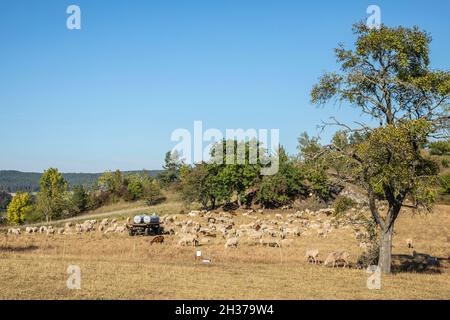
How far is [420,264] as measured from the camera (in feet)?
89.8

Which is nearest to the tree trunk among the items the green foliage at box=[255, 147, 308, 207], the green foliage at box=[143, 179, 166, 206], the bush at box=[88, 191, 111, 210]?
the green foliage at box=[255, 147, 308, 207]

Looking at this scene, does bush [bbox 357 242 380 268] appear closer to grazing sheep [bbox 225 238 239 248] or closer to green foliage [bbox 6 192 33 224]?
grazing sheep [bbox 225 238 239 248]

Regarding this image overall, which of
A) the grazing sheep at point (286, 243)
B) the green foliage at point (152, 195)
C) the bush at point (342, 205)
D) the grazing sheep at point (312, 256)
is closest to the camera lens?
the bush at point (342, 205)

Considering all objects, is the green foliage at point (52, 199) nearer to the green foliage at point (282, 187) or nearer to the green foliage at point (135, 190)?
the green foliage at point (135, 190)

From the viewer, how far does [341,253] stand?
2666 centimetres

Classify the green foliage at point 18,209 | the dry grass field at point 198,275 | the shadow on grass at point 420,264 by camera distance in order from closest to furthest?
the dry grass field at point 198,275
the shadow on grass at point 420,264
the green foliage at point 18,209

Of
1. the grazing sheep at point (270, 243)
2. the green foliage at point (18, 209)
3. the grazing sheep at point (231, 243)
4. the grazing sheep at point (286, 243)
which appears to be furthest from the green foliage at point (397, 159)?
the green foliage at point (18, 209)

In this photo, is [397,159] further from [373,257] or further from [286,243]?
[286,243]

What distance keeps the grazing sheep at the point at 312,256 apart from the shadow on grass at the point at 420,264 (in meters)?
4.55

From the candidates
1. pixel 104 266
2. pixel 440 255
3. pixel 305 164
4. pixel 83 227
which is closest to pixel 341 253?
pixel 305 164

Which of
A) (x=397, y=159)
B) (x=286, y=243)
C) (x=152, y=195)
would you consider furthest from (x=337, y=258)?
(x=152, y=195)

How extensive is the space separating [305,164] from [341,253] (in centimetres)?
754

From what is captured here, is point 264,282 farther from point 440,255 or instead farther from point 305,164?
point 440,255

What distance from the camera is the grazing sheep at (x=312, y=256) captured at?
28138mm
